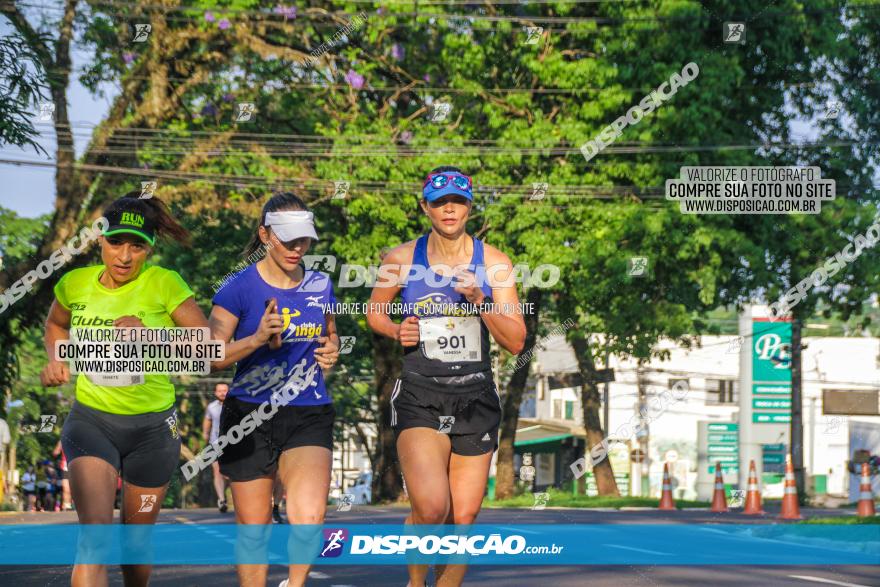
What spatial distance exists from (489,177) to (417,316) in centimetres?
2090

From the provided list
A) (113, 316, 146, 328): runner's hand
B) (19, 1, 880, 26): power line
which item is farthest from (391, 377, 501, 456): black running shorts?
(19, 1, 880, 26): power line

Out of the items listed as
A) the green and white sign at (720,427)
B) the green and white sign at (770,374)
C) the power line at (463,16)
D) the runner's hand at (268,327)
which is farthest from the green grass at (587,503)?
the runner's hand at (268,327)

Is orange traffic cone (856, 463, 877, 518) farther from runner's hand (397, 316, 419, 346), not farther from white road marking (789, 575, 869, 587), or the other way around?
runner's hand (397, 316, 419, 346)

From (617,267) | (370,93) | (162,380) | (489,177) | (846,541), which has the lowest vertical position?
(846,541)

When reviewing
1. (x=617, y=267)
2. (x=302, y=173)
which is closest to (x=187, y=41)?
(x=302, y=173)

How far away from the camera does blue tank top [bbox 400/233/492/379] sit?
24.3 feet

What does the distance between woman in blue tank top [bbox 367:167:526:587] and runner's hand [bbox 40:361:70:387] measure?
5.46 ft

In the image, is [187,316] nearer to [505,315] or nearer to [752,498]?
[505,315]

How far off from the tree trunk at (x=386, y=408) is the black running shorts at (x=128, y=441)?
23636 millimetres

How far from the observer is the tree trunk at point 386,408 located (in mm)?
31991

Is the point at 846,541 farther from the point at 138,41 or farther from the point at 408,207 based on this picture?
the point at 138,41

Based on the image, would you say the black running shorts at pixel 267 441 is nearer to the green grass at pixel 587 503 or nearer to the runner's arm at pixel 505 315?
the runner's arm at pixel 505 315

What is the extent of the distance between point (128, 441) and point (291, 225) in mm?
1355

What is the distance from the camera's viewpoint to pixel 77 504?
6.84 m
